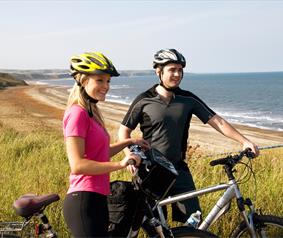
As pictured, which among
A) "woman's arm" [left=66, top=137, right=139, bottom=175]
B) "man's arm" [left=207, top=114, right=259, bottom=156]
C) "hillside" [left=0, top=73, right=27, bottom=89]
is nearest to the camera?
"woman's arm" [left=66, top=137, right=139, bottom=175]

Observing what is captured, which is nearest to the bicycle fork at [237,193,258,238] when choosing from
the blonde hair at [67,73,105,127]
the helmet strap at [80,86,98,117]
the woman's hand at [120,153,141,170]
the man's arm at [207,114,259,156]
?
the man's arm at [207,114,259,156]

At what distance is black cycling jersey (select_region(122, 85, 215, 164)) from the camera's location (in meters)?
3.93

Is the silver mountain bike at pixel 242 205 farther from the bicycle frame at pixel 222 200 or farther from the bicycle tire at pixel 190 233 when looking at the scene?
the bicycle tire at pixel 190 233

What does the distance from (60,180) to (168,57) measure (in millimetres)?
2599

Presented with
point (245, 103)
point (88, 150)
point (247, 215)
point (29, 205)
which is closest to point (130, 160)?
point (88, 150)

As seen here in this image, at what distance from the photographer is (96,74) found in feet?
9.36

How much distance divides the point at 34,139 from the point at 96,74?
715 cm

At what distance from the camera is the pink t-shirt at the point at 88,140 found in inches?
105

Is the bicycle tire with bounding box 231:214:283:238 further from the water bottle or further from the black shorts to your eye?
the black shorts

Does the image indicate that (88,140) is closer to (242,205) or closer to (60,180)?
(242,205)

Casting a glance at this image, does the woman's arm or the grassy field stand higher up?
the woman's arm

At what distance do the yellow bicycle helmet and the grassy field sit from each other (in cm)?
178

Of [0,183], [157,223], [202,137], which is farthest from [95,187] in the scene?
[202,137]

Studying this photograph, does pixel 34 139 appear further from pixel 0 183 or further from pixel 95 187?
pixel 95 187
